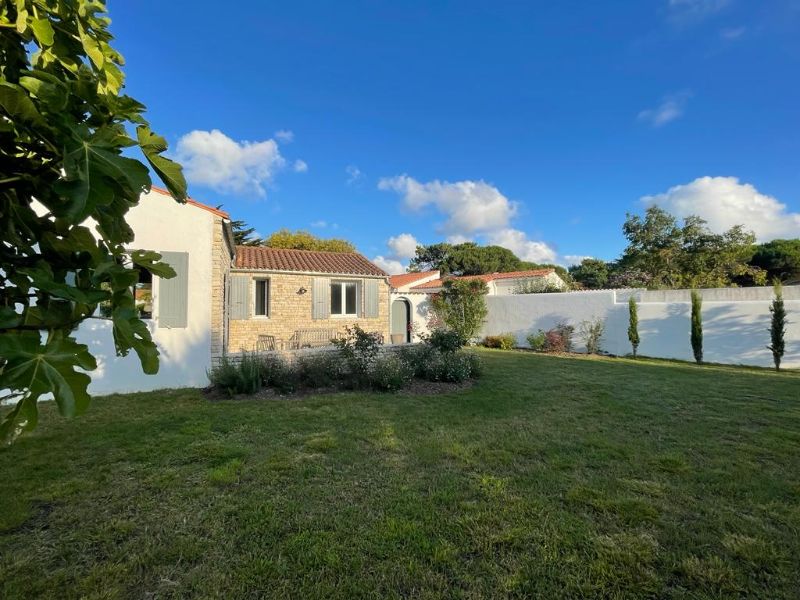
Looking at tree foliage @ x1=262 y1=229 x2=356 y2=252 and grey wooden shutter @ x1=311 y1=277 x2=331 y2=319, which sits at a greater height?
tree foliage @ x1=262 y1=229 x2=356 y2=252

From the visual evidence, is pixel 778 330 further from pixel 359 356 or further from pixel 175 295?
pixel 175 295

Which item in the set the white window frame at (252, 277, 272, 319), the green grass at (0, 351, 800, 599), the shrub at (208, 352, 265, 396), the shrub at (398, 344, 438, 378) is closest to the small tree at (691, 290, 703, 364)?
the green grass at (0, 351, 800, 599)

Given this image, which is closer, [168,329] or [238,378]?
[238,378]

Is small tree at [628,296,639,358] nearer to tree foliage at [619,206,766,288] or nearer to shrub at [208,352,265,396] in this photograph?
tree foliage at [619,206,766,288]

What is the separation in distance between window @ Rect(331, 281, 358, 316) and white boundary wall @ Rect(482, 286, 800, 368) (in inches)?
348

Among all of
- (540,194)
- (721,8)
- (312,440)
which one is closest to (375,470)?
(312,440)

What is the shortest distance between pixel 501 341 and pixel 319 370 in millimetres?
13218

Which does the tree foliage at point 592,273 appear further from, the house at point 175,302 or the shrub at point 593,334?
the house at point 175,302

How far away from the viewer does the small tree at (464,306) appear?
2169 centimetres

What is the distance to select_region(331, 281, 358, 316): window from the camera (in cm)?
1702

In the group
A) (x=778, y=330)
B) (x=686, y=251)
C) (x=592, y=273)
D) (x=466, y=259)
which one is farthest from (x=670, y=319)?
(x=466, y=259)

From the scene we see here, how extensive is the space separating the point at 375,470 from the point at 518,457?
189cm

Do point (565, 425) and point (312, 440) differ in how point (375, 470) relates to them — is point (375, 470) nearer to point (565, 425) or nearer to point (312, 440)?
point (312, 440)

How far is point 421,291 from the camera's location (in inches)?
962
